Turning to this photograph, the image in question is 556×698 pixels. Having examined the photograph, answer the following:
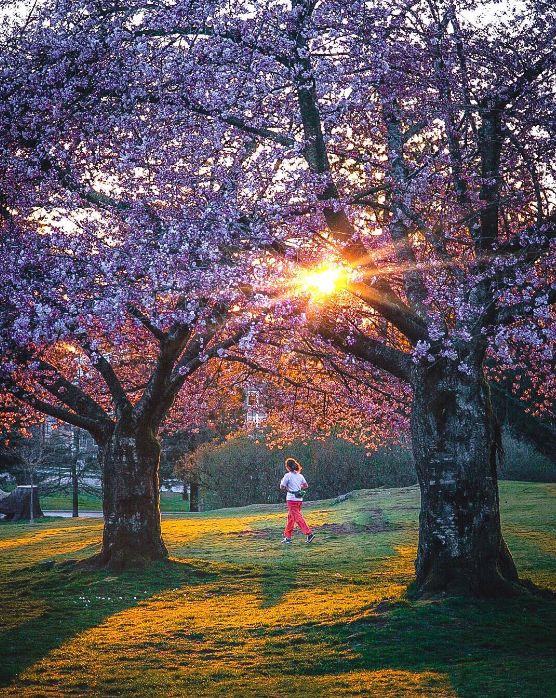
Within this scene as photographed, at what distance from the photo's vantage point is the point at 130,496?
56.2 feet

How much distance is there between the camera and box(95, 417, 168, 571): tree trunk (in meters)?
17.0

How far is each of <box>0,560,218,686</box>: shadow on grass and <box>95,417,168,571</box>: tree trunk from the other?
600 mm

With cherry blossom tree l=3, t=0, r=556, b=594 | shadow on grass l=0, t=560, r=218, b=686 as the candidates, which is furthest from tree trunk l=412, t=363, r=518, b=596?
shadow on grass l=0, t=560, r=218, b=686

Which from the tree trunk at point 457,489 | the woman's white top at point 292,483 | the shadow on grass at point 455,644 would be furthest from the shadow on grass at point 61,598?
the tree trunk at point 457,489

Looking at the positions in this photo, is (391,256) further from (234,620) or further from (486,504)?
(234,620)

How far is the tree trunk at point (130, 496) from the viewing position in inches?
669

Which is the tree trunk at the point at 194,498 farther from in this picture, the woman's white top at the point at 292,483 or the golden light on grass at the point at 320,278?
the golden light on grass at the point at 320,278

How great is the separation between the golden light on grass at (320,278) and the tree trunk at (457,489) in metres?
1.90

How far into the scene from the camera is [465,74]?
12648 millimetres

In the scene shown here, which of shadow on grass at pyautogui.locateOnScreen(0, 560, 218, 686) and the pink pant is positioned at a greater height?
the pink pant

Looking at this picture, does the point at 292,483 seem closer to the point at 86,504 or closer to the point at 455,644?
the point at 455,644

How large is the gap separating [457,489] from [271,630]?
10.9ft

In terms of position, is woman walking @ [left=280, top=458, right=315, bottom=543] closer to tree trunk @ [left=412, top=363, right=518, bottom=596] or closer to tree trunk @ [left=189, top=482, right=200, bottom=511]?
tree trunk @ [left=412, top=363, right=518, bottom=596]

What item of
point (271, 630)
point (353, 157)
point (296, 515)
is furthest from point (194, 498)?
point (271, 630)
